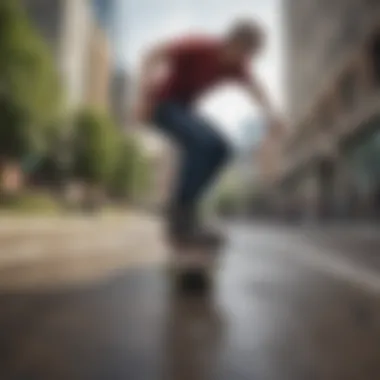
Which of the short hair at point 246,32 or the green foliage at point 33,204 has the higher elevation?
the short hair at point 246,32

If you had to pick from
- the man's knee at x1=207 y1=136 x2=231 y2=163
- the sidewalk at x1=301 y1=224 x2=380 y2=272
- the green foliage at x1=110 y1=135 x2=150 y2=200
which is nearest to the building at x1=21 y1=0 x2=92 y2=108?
the green foliage at x1=110 y1=135 x2=150 y2=200

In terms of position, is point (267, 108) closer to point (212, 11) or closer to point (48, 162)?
point (212, 11)

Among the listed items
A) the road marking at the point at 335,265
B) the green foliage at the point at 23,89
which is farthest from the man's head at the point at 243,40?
the green foliage at the point at 23,89

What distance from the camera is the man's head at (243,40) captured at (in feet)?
3.81

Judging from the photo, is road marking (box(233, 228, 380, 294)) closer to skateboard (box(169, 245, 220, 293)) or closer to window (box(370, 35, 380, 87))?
skateboard (box(169, 245, 220, 293))

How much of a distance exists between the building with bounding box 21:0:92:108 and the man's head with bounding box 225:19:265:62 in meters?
0.53

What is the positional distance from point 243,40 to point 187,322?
2.29 ft

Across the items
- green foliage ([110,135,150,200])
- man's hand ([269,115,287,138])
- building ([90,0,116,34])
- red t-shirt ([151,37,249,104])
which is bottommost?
green foliage ([110,135,150,200])

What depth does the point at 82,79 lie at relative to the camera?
4.84ft

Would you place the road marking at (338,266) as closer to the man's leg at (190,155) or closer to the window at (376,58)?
the man's leg at (190,155)

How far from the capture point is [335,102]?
5.90 feet

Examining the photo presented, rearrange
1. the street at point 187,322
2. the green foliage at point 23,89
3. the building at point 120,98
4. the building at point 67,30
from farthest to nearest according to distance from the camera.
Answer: the green foliage at point 23,89 < the building at point 67,30 < the building at point 120,98 < the street at point 187,322

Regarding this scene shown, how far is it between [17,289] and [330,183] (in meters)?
1.56

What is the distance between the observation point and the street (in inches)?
21.0
